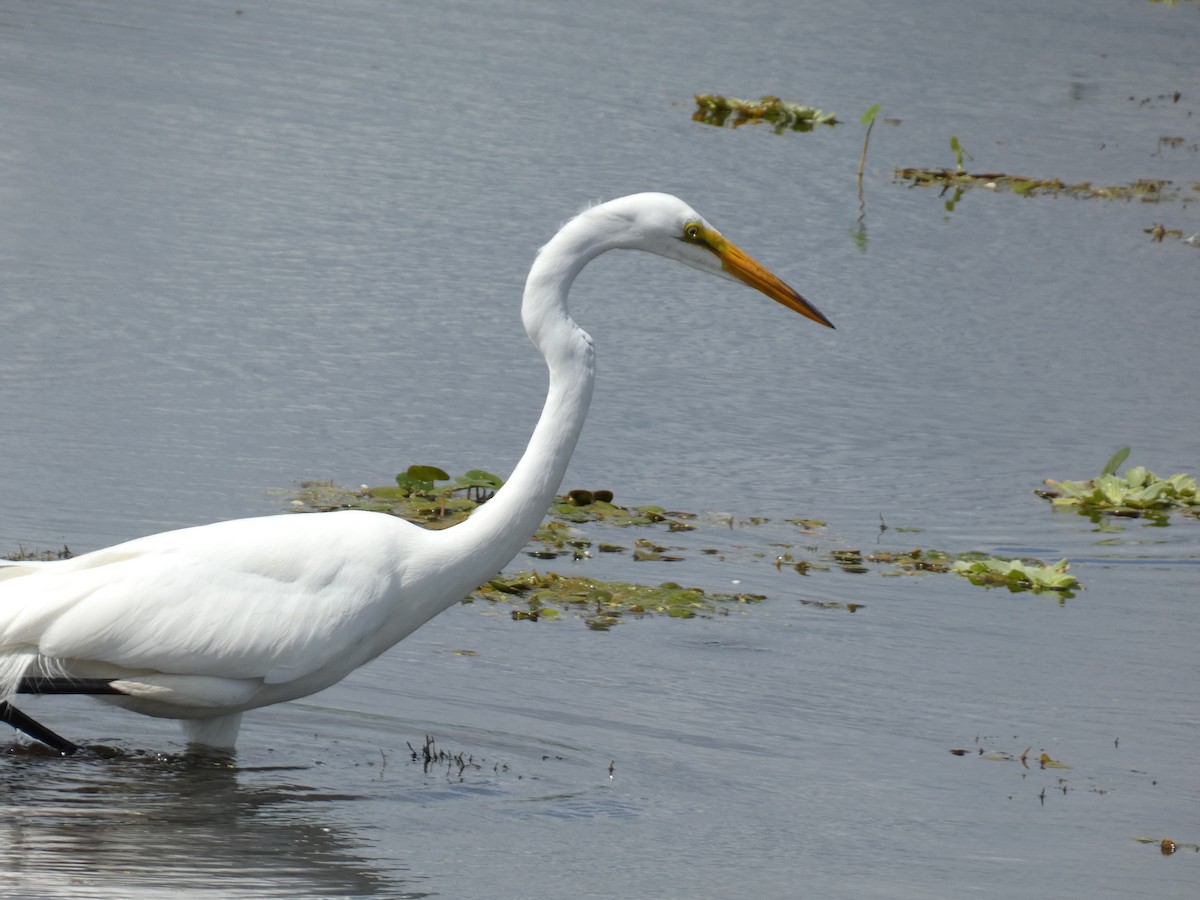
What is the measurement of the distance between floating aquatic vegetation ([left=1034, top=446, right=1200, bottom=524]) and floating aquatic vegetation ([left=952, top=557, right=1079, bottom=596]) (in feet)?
3.65

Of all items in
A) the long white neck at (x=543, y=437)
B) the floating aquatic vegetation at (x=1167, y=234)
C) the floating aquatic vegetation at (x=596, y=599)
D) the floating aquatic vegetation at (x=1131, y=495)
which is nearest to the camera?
the long white neck at (x=543, y=437)

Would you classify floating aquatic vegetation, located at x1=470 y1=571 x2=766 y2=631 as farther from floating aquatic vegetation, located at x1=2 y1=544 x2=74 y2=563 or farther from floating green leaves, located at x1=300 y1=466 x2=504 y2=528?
floating aquatic vegetation, located at x1=2 y1=544 x2=74 y2=563

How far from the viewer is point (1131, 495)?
29.8ft

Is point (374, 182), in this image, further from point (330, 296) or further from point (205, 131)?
point (330, 296)

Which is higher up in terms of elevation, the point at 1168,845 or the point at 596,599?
the point at 596,599

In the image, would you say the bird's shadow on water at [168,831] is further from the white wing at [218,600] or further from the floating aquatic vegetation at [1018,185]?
the floating aquatic vegetation at [1018,185]

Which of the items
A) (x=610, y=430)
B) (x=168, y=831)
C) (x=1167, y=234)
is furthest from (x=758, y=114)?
(x=168, y=831)

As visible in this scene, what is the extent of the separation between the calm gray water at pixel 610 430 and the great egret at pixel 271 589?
1.02 feet

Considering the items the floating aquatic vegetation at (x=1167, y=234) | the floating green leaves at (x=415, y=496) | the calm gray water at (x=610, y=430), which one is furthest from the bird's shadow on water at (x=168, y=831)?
the floating aquatic vegetation at (x=1167, y=234)

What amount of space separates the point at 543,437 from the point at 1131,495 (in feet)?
14.0

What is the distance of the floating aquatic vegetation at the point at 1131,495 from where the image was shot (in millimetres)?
9094

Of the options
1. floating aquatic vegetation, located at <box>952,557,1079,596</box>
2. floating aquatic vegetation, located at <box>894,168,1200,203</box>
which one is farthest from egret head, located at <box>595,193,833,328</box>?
floating aquatic vegetation, located at <box>894,168,1200,203</box>

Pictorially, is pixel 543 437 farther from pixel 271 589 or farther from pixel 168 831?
pixel 168 831

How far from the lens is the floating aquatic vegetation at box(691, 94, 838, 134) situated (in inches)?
708
